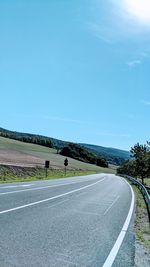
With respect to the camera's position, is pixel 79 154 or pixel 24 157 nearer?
pixel 24 157

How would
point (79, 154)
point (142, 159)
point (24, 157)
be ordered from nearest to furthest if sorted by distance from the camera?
point (142, 159) < point (24, 157) < point (79, 154)

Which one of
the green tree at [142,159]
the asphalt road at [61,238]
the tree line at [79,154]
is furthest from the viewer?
the tree line at [79,154]

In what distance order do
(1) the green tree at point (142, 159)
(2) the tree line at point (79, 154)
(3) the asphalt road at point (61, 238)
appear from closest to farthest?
(3) the asphalt road at point (61, 238) → (1) the green tree at point (142, 159) → (2) the tree line at point (79, 154)

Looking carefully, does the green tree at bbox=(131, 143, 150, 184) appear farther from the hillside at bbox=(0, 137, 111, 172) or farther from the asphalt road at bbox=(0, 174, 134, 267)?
the asphalt road at bbox=(0, 174, 134, 267)

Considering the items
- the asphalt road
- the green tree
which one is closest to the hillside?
the green tree

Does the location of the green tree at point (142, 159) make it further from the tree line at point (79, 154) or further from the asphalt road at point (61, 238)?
the tree line at point (79, 154)

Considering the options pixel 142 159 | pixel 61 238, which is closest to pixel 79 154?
pixel 142 159

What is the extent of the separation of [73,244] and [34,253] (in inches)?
58.2

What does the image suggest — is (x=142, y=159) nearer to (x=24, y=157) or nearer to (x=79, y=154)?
(x=24, y=157)

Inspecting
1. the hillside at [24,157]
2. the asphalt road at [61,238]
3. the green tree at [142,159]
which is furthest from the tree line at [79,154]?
the asphalt road at [61,238]

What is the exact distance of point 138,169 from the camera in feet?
223

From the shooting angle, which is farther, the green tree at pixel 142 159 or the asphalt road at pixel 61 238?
the green tree at pixel 142 159

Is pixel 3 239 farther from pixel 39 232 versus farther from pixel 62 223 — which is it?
pixel 62 223

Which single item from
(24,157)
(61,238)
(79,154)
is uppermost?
(79,154)
